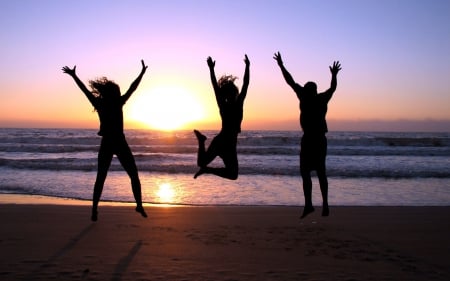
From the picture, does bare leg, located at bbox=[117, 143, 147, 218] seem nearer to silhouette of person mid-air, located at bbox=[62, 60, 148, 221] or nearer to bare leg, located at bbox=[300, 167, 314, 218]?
silhouette of person mid-air, located at bbox=[62, 60, 148, 221]

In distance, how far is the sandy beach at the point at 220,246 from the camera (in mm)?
5000

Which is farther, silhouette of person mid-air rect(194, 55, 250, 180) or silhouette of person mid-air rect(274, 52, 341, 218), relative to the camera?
silhouette of person mid-air rect(274, 52, 341, 218)

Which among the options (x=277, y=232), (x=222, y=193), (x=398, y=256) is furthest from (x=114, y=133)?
(x=222, y=193)

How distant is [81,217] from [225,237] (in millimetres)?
3228

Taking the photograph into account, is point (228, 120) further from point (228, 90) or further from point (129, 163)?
point (129, 163)

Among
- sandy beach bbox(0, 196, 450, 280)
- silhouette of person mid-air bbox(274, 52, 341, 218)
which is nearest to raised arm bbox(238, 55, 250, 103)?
silhouette of person mid-air bbox(274, 52, 341, 218)

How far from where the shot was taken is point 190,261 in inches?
213

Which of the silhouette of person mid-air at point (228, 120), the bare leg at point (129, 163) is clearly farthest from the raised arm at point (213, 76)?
the bare leg at point (129, 163)

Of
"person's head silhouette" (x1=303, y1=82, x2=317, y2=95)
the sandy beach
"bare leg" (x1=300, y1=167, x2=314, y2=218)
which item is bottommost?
the sandy beach

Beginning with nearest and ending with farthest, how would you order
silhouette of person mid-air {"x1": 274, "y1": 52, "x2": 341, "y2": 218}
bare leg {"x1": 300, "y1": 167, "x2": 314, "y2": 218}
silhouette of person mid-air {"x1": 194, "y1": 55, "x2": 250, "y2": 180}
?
silhouette of person mid-air {"x1": 194, "y1": 55, "x2": 250, "y2": 180} → silhouette of person mid-air {"x1": 274, "y1": 52, "x2": 341, "y2": 218} → bare leg {"x1": 300, "y1": 167, "x2": 314, "y2": 218}

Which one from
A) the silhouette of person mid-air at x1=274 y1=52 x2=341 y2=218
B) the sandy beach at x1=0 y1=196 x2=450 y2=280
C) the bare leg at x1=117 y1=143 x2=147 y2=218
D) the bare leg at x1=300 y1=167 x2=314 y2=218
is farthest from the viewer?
the bare leg at x1=300 y1=167 x2=314 y2=218

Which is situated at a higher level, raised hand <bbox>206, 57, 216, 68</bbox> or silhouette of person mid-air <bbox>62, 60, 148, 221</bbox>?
raised hand <bbox>206, 57, 216, 68</bbox>

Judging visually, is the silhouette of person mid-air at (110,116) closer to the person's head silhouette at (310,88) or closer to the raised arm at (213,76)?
the raised arm at (213,76)

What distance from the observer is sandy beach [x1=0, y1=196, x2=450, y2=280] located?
16.4 ft
